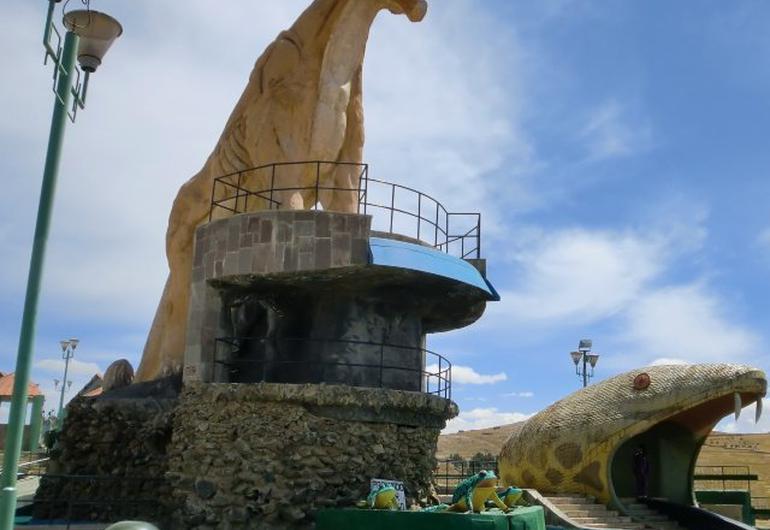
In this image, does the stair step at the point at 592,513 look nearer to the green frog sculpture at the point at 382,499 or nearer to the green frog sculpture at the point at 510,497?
the green frog sculpture at the point at 510,497

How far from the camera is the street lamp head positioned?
334 inches

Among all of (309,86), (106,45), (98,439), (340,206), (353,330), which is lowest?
(98,439)

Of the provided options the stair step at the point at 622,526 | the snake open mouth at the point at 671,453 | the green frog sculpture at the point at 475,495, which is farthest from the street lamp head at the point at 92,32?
the snake open mouth at the point at 671,453

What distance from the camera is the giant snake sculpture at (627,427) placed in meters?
19.9

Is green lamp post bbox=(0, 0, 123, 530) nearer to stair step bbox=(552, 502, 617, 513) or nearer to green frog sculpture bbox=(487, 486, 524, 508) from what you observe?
green frog sculpture bbox=(487, 486, 524, 508)

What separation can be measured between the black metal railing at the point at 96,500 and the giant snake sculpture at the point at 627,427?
10.1m

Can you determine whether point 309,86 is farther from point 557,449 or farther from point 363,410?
point 557,449

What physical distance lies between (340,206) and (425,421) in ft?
19.9

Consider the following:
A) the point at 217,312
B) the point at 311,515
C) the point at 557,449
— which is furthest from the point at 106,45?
the point at 557,449

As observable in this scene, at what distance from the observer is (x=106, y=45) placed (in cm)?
875

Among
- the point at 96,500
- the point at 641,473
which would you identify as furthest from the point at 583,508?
the point at 96,500

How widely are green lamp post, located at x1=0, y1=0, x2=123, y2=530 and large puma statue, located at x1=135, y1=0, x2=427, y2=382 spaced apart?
902cm

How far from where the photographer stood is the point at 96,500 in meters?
15.5

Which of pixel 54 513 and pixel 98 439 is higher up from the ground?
pixel 98 439
